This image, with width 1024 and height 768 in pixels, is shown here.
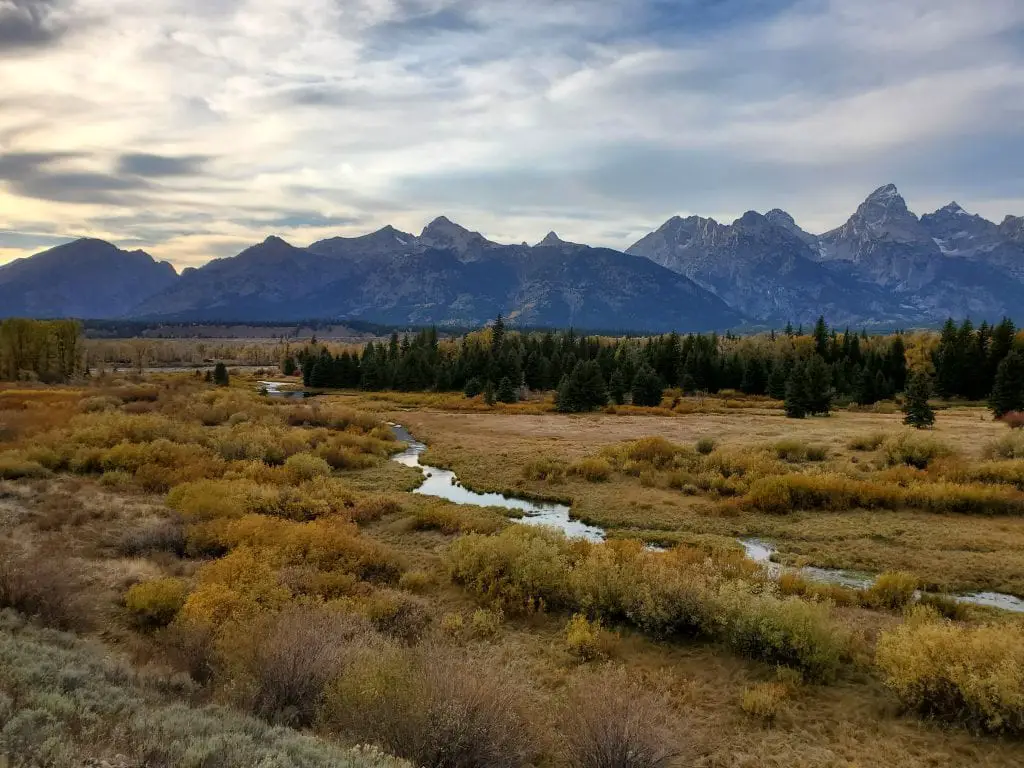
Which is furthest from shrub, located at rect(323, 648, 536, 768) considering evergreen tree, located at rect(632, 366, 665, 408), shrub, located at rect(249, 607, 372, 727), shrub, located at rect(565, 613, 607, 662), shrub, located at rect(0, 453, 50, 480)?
evergreen tree, located at rect(632, 366, 665, 408)

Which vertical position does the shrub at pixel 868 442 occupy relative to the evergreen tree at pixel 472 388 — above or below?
above

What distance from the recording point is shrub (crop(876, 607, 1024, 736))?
998 centimetres

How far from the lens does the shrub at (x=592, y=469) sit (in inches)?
1313

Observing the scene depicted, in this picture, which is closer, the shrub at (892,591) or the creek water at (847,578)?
the shrub at (892,591)

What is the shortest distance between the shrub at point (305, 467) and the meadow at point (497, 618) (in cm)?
19

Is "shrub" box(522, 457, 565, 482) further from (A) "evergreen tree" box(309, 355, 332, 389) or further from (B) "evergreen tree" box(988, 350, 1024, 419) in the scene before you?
(A) "evergreen tree" box(309, 355, 332, 389)

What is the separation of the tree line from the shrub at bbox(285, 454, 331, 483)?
235 feet

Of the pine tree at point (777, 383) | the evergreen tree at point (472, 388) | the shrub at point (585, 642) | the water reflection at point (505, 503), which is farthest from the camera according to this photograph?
the evergreen tree at point (472, 388)

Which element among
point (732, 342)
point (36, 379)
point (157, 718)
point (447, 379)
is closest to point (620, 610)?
point (157, 718)

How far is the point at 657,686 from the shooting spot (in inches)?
465

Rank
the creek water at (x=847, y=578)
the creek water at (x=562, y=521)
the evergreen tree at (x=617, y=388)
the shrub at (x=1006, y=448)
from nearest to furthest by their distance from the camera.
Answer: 1. the creek water at (x=847, y=578)
2. the creek water at (x=562, y=521)
3. the shrub at (x=1006, y=448)
4. the evergreen tree at (x=617, y=388)

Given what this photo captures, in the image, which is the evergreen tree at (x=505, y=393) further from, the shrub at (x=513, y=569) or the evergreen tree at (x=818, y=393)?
the shrub at (x=513, y=569)

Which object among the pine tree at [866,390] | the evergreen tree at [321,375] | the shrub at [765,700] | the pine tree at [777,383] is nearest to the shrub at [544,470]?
the shrub at [765,700]

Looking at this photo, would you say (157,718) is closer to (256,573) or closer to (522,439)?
(256,573)
